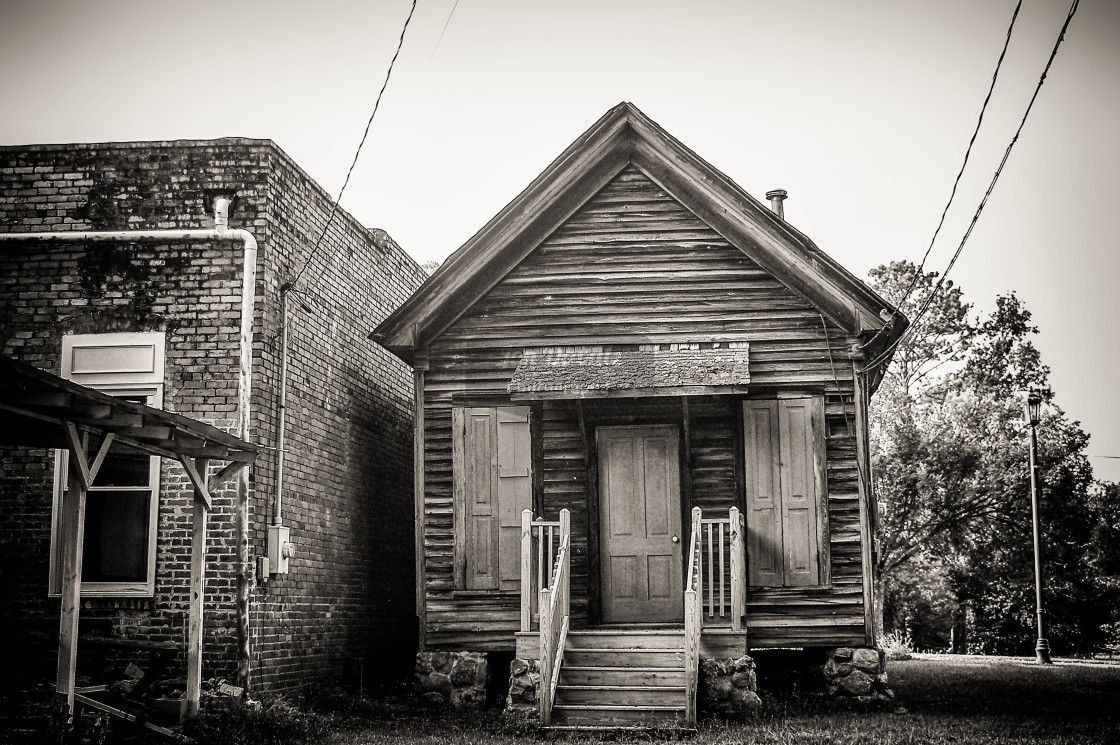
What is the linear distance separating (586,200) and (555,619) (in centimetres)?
500

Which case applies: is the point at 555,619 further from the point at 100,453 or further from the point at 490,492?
the point at 100,453

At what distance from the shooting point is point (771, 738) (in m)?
9.78

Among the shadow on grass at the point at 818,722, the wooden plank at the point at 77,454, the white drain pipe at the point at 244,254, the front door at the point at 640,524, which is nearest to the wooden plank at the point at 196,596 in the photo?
the shadow on grass at the point at 818,722

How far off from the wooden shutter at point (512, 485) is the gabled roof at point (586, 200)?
4.65 feet

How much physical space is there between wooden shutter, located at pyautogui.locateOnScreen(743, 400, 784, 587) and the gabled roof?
4.64ft

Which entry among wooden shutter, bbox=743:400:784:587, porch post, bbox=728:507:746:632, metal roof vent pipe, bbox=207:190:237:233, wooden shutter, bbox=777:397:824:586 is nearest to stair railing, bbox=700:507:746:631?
porch post, bbox=728:507:746:632

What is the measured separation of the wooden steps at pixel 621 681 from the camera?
1074cm

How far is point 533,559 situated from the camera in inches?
505

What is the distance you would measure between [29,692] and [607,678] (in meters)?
5.25

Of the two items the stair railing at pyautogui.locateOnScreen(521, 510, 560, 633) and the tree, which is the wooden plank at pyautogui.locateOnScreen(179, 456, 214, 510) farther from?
the tree

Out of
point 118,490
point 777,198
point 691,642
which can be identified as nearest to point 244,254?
point 118,490

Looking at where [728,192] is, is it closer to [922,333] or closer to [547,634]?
[547,634]

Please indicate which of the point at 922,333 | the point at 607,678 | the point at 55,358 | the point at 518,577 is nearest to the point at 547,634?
the point at 607,678

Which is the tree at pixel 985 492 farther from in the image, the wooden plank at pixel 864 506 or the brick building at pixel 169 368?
the brick building at pixel 169 368
